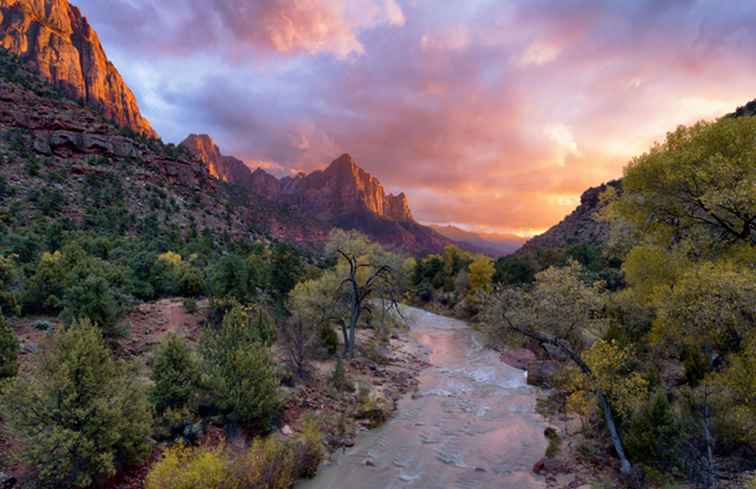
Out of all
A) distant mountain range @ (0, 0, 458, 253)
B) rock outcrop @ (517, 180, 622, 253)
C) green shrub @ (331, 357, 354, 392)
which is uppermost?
distant mountain range @ (0, 0, 458, 253)

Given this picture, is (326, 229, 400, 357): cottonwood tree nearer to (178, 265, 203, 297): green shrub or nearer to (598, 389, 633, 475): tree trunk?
(178, 265, 203, 297): green shrub

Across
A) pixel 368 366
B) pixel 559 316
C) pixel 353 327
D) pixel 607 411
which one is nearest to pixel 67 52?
pixel 353 327

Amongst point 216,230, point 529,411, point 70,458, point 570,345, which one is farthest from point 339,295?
point 216,230

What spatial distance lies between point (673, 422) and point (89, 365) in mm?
14526

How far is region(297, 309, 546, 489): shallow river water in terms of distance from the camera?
421 inches

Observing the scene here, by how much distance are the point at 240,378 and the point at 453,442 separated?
8.22 metres

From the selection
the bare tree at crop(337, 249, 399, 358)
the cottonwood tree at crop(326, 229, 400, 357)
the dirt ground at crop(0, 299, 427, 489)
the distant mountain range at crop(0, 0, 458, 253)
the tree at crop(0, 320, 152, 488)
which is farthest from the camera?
the distant mountain range at crop(0, 0, 458, 253)

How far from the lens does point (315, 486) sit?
32.7 feet

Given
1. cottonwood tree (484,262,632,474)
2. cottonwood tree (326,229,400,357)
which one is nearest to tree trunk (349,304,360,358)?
cottonwood tree (326,229,400,357)

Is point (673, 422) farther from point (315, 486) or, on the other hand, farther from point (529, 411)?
point (315, 486)

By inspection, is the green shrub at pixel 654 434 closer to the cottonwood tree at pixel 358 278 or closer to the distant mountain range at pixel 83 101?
the cottonwood tree at pixel 358 278

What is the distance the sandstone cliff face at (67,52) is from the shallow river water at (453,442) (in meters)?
103

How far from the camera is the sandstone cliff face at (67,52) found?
102m

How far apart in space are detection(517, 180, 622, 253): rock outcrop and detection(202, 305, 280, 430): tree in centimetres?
7132
